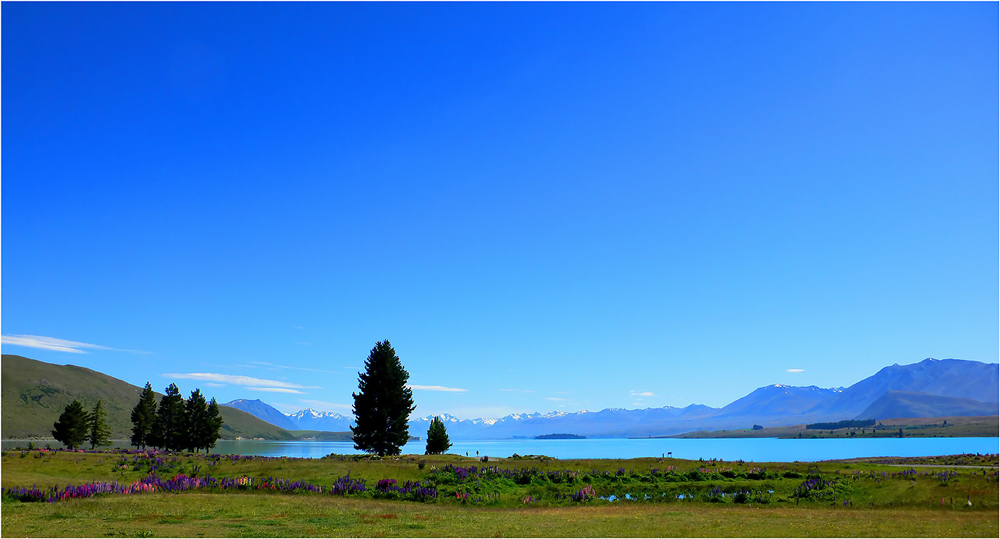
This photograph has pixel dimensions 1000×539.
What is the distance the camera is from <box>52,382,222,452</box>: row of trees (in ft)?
338

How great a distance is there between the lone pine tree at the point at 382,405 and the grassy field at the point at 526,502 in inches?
573

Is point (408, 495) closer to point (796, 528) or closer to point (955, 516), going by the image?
point (796, 528)

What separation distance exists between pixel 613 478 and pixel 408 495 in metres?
14.3

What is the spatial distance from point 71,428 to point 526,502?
11054 cm

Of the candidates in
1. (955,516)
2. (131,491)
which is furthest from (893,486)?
(131,491)

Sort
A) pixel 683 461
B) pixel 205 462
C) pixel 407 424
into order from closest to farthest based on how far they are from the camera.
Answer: pixel 683 461 < pixel 205 462 < pixel 407 424

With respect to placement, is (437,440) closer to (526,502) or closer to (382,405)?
(382,405)

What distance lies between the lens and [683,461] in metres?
48.0

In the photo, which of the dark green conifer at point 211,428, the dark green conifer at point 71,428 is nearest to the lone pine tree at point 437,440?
the dark green conifer at point 211,428

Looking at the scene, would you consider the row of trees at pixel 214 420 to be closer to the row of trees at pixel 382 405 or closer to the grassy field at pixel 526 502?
the row of trees at pixel 382 405

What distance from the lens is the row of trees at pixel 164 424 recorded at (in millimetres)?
103062

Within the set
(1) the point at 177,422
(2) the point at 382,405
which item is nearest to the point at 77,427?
(1) the point at 177,422

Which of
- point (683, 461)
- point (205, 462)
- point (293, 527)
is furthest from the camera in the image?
point (205, 462)

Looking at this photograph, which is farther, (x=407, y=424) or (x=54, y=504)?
(x=407, y=424)
